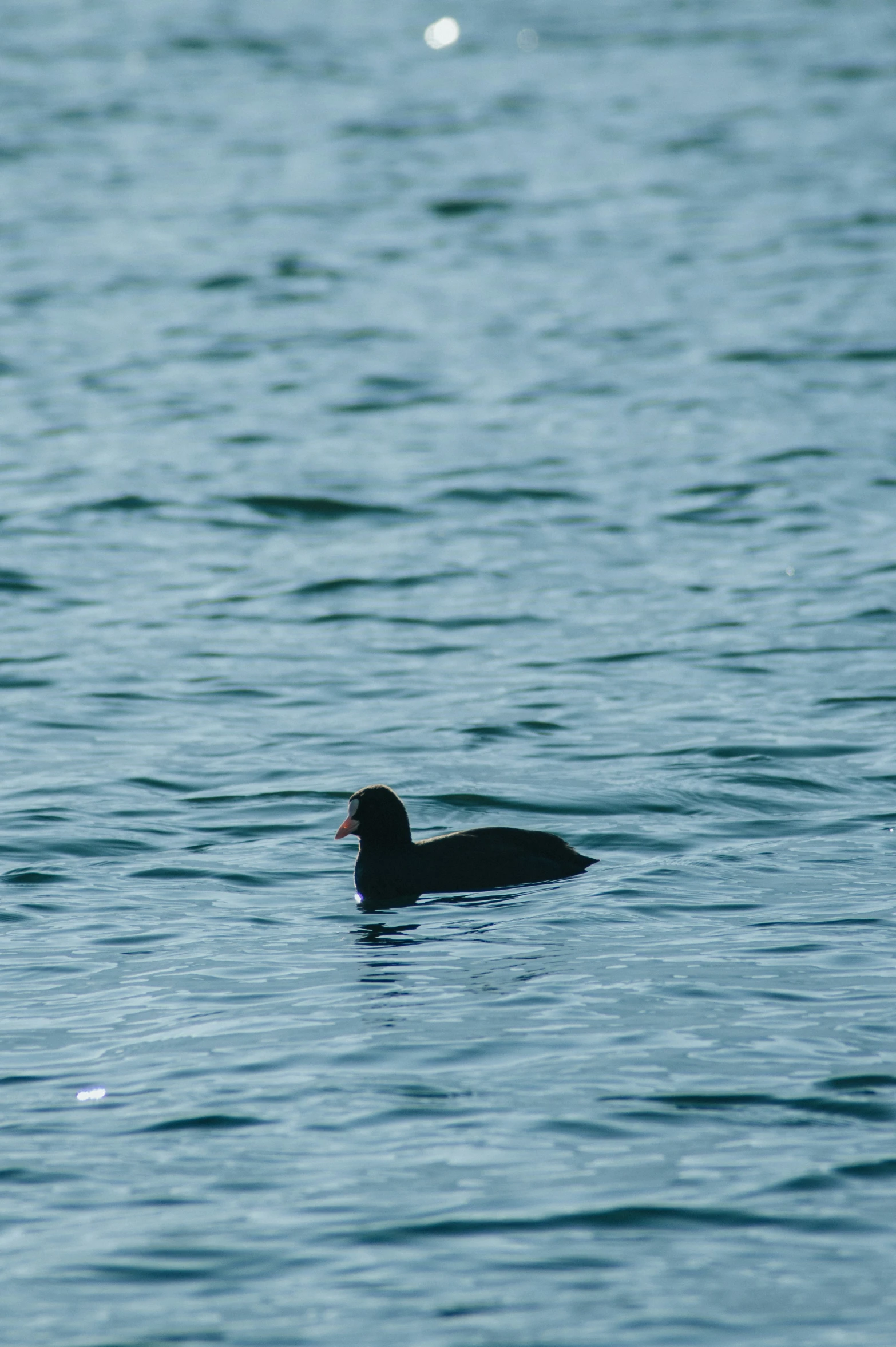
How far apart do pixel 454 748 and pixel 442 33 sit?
4520cm

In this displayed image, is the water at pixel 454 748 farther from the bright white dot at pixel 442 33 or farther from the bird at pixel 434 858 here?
the bright white dot at pixel 442 33

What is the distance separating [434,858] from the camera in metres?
12.0

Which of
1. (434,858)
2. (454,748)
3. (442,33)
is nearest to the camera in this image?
(434,858)

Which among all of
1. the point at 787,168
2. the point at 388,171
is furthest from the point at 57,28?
the point at 787,168

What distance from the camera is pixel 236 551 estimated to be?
2081 cm

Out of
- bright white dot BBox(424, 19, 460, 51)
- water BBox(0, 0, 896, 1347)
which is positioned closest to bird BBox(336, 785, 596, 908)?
water BBox(0, 0, 896, 1347)

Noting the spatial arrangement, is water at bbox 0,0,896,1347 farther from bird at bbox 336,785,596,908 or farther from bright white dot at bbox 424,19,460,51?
bright white dot at bbox 424,19,460,51

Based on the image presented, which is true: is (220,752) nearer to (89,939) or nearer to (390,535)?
(89,939)

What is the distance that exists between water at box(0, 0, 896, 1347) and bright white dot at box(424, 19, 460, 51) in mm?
16116

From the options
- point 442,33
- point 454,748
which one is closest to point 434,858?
point 454,748

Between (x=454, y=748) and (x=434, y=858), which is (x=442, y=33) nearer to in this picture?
(x=454, y=748)

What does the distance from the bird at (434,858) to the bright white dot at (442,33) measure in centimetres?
4548

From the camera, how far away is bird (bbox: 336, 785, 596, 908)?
11812 millimetres

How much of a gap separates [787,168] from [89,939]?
31701 mm
